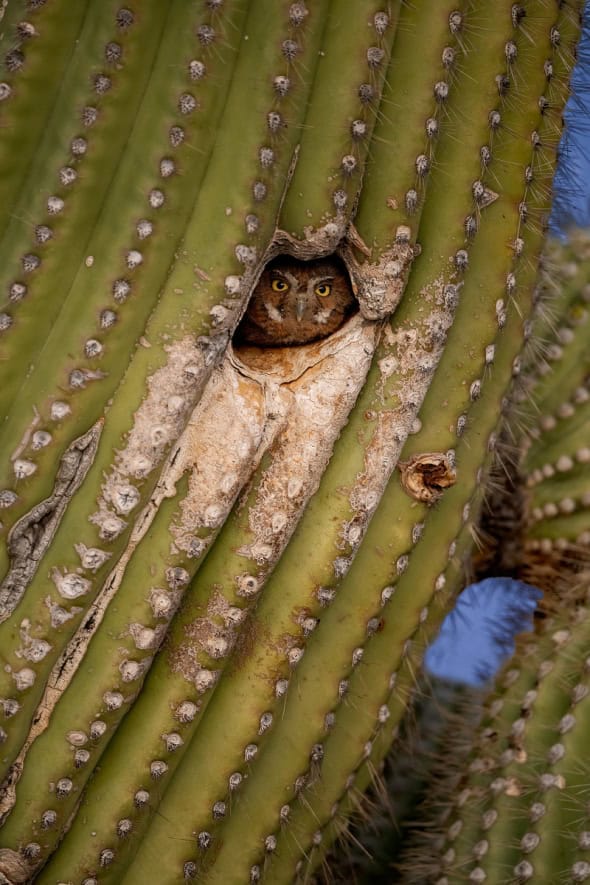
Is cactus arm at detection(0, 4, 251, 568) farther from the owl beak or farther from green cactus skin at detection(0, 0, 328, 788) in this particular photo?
the owl beak

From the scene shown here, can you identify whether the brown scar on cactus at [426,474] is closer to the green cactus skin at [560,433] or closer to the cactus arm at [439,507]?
the cactus arm at [439,507]

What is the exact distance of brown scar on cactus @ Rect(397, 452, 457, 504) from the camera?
1.30 metres

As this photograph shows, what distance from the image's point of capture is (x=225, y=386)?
3.85 feet

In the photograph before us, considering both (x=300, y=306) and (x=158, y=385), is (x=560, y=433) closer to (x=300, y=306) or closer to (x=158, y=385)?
(x=300, y=306)

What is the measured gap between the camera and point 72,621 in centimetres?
112

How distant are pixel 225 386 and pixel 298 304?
174mm

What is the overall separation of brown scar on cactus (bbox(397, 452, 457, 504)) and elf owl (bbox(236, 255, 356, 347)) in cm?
22

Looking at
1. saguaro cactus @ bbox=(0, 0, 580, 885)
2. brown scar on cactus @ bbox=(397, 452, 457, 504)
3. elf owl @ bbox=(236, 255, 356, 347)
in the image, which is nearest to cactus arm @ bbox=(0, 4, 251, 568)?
saguaro cactus @ bbox=(0, 0, 580, 885)

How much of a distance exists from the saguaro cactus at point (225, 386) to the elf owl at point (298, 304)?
0.08 feet

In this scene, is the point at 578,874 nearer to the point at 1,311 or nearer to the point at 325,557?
the point at 325,557

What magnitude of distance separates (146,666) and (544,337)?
122cm

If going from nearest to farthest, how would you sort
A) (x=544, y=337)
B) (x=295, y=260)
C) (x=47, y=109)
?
(x=47, y=109) → (x=295, y=260) → (x=544, y=337)

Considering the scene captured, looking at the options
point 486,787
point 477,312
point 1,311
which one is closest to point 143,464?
point 1,311

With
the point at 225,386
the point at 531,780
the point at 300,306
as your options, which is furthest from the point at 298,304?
the point at 531,780
